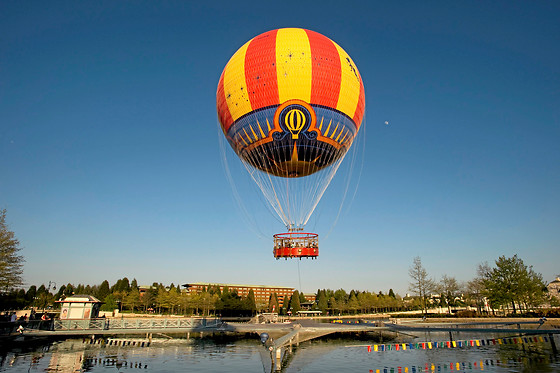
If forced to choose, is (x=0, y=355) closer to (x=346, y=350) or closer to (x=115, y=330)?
(x=115, y=330)

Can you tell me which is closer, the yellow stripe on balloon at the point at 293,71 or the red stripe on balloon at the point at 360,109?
the yellow stripe on balloon at the point at 293,71

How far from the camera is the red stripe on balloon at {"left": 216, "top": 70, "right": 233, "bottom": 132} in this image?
26611mm

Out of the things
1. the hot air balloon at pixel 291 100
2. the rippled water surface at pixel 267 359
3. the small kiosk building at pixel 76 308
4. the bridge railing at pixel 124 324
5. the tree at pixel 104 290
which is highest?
the hot air balloon at pixel 291 100

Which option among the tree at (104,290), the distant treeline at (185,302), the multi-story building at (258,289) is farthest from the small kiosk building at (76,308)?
the multi-story building at (258,289)

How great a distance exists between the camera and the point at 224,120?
27.5 m

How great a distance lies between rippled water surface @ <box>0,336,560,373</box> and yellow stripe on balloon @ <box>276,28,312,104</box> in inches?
714

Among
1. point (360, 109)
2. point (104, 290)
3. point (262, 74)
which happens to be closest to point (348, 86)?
point (360, 109)

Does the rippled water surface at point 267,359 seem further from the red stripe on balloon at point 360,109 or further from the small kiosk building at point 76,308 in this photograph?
the red stripe on balloon at point 360,109

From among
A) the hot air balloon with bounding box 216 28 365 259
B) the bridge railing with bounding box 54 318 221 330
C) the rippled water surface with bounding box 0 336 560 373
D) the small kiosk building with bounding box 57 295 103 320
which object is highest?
the hot air balloon with bounding box 216 28 365 259

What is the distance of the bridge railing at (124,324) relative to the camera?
30972 millimetres

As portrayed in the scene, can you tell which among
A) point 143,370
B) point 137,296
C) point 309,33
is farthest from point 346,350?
point 137,296

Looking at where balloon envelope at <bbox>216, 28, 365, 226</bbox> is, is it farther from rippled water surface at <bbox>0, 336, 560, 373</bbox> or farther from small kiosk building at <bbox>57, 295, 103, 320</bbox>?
small kiosk building at <bbox>57, 295, 103, 320</bbox>

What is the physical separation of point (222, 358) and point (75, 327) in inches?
596

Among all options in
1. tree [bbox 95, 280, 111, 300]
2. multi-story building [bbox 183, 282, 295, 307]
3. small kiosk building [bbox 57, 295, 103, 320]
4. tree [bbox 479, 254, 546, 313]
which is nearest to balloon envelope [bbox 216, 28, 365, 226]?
small kiosk building [bbox 57, 295, 103, 320]
